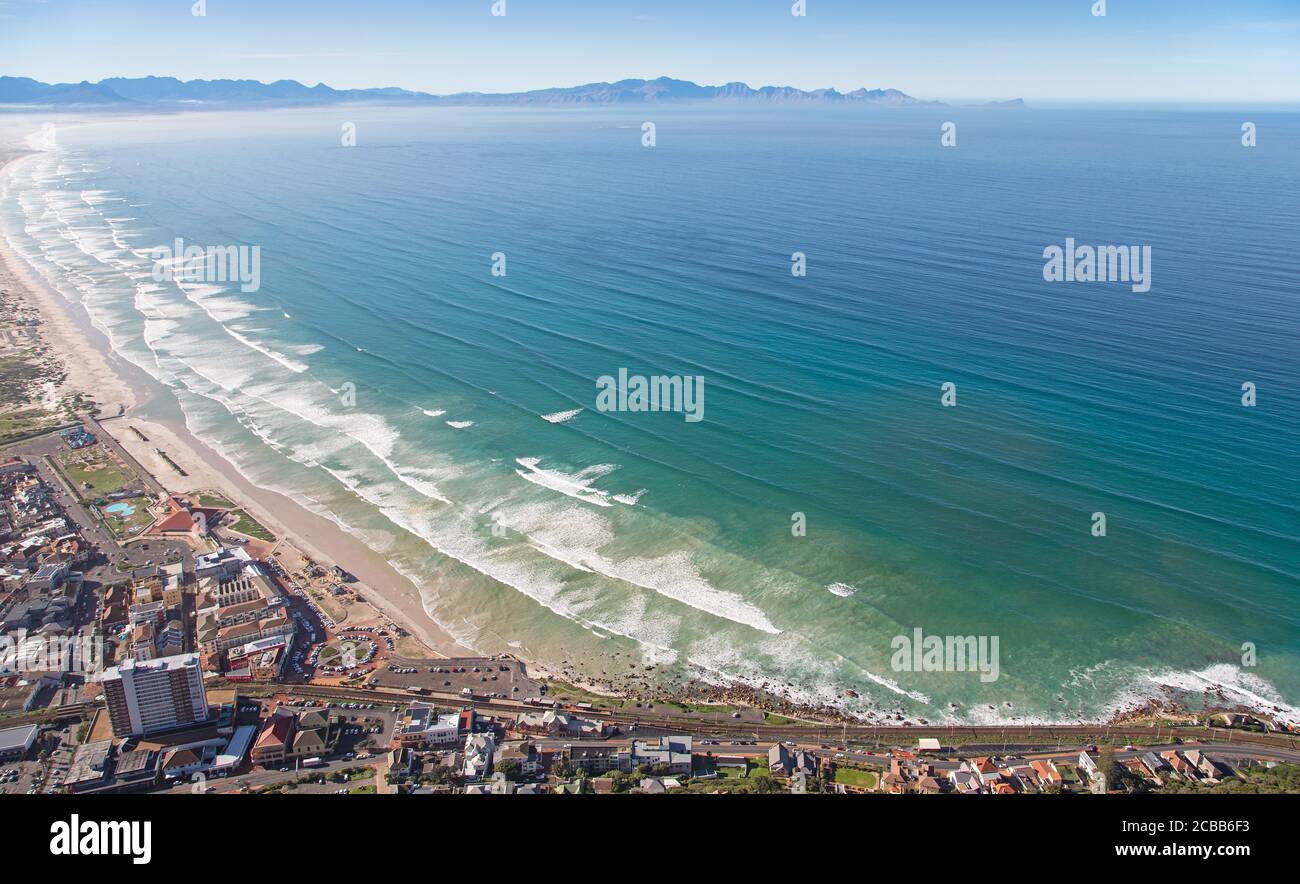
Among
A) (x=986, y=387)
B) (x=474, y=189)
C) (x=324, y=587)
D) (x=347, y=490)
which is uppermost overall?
(x=474, y=189)

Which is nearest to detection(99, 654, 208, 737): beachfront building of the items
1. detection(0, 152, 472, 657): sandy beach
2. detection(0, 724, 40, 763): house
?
detection(0, 724, 40, 763): house

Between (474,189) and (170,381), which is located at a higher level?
(474,189)

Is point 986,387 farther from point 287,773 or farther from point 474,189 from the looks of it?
point 474,189

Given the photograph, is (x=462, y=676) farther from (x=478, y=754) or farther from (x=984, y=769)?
(x=984, y=769)

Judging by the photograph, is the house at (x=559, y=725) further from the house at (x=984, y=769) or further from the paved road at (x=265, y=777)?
the house at (x=984, y=769)

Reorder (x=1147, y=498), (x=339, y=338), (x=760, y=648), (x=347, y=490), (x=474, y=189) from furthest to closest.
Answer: (x=474, y=189)
(x=339, y=338)
(x=347, y=490)
(x=1147, y=498)
(x=760, y=648)

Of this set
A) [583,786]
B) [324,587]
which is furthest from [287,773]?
[324,587]

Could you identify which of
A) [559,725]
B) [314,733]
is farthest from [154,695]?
[559,725]
